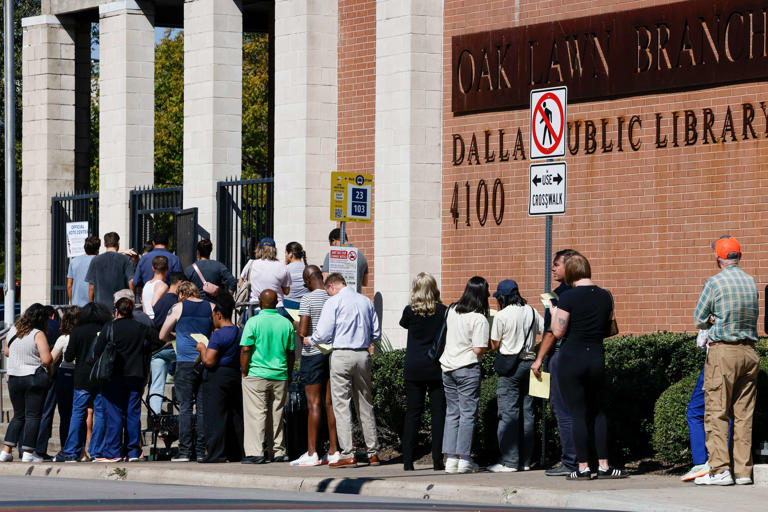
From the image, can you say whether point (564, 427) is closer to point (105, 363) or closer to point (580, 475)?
point (580, 475)

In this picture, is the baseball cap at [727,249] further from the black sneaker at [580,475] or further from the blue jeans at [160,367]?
the blue jeans at [160,367]

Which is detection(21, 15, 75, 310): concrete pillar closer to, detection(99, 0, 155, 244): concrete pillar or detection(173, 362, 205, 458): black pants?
detection(99, 0, 155, 244): concrete pillar

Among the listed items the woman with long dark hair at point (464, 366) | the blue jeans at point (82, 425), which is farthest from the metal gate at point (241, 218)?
the woman with long dark hair at point (464, 366)

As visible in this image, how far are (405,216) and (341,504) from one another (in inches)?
323

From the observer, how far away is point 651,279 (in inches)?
653

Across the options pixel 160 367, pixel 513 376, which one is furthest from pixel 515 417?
pixel 160 367

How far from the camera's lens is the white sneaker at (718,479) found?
37.9 feet

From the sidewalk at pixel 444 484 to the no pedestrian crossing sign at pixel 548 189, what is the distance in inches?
91.3

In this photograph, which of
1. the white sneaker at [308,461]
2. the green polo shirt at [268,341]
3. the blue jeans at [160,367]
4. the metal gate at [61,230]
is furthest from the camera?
the metal gate at [61,230]

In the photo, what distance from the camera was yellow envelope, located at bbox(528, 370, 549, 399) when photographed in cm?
1298

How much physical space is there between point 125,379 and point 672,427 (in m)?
5.94

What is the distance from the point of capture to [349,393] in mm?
14117

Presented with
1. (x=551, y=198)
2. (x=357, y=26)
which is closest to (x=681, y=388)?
(x=551, y=198)

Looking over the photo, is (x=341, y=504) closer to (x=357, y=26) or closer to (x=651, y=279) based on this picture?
(x=651, y=279)
